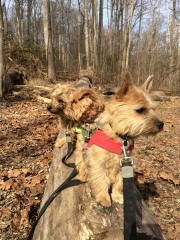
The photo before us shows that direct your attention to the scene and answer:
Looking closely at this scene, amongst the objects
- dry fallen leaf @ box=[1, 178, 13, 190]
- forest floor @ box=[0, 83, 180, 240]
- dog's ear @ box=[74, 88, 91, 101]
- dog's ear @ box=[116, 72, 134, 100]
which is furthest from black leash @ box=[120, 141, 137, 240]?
dry fallen leaf @ box=[1, 178, 13, 190]

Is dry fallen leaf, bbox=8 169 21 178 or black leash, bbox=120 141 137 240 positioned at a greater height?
black leash, bbox=120 141 137 240

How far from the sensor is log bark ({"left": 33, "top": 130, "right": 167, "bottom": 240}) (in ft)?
7.23

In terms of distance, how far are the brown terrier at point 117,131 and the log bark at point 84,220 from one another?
0.56 feet

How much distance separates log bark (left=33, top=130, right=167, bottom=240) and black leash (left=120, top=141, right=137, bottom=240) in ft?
0.65

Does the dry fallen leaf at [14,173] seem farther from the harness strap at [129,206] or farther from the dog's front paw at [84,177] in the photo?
the harness strap at [129,206]

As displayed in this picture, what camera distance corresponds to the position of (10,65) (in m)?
14.3

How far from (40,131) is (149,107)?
4984 mm

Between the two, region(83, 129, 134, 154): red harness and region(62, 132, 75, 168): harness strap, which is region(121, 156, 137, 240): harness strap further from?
region(62, 132, 75, 168): harness strap

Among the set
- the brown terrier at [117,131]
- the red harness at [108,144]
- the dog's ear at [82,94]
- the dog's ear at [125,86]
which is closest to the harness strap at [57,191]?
the brown terrier at [117,131]

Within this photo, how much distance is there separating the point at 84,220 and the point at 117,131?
1.05 metres

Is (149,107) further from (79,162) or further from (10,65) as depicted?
(10,65)

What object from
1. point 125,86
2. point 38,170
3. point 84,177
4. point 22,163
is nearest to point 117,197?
point 84,177

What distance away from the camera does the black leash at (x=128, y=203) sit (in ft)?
6.57

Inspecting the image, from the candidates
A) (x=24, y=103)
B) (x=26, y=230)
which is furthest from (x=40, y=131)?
(x=26, y=230)
